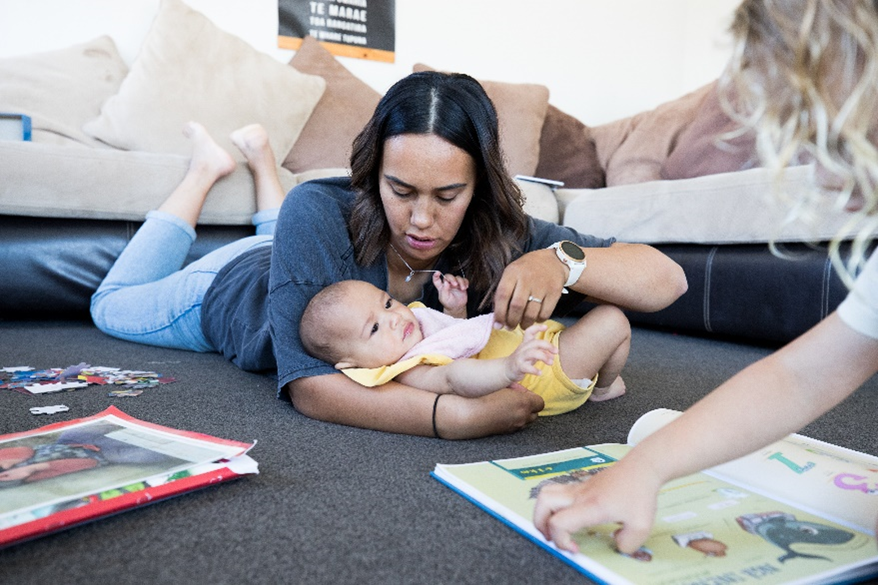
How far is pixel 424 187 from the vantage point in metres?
1.11

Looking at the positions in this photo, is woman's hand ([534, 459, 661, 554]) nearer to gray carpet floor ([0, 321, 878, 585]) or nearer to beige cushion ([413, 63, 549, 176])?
gray carpet floor ([0, 321, 878, 585])

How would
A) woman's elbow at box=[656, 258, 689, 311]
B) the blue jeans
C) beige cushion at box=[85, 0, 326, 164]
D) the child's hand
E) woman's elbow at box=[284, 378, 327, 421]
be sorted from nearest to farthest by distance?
the child's hand < woman's elbow at box=[284, 378, 327, 421] < woman's elbow at box=[656, 258, 689, 311] < the blue jeans < beige cushion at box=[85, 0, 326, 164]

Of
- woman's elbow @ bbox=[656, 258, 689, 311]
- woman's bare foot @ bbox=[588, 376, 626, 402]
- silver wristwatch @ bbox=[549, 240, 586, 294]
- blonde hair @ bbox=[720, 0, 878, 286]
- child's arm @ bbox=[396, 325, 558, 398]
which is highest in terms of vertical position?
blonde hair @ bbox=[720, 0, 878, 286]

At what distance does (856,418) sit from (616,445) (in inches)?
22.4

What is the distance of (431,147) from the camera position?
43.6 inches

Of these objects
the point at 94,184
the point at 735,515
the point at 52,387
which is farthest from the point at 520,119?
the point at 735,515

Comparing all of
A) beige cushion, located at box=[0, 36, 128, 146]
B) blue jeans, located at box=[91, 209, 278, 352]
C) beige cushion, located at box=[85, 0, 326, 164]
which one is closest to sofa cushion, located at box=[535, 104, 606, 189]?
beige cushion, located at box=[85, 0, 326, 164]

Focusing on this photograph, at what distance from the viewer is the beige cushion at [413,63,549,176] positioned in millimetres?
3070

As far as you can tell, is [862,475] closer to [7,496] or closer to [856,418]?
[856,418]

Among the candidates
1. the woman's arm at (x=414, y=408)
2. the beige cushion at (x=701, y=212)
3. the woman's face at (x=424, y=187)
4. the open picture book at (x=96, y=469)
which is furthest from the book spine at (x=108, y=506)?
the beige cushion at (x=701, y=212)

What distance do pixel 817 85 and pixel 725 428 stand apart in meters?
0.29

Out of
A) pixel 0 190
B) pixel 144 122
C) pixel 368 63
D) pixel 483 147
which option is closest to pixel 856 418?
pixel 483 147

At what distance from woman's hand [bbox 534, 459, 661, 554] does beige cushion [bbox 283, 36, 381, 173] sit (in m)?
2.31

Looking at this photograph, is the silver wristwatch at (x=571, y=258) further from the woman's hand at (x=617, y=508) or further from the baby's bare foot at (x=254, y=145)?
the baby's bare foot at (x=254, y=145)
